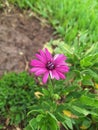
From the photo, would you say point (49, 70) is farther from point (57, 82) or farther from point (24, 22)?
point (24, 22)

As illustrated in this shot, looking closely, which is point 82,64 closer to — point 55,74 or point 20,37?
point 55,74

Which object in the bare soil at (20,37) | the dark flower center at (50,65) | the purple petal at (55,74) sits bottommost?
the purple petal at (55,74)

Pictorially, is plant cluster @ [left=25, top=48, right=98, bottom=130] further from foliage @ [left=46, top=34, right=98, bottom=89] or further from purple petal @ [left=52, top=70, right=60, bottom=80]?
purple petal @ [left=52, top=70, right=60, bottom=80]

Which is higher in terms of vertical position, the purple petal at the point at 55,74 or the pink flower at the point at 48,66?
the pink flower at the point at 48,66

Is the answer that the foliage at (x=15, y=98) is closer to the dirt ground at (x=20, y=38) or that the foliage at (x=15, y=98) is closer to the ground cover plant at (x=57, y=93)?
the ground cover plant at (x=57, y=93)

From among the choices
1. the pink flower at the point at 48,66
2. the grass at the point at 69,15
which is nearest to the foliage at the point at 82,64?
the pink flower at the point at 48,66

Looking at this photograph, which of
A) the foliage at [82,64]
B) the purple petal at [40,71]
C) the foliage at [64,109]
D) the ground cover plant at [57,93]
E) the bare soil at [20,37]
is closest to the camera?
the purple petal at [40,71]
